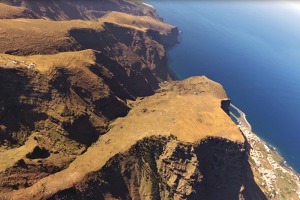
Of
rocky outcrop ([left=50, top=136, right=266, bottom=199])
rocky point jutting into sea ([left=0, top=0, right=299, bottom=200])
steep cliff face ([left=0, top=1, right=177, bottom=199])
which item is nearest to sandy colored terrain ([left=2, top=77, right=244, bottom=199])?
rocky point jutting into sea ([left=0, top=0, right=299, bottom=200])

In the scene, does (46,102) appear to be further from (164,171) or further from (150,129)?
(164,171)

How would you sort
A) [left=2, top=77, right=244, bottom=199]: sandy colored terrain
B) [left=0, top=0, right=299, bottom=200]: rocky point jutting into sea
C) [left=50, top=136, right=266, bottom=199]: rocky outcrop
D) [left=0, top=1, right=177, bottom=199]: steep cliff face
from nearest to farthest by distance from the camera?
[left=2, top=77, right=244, bottom=199]: sandy colored terrain, [left=0, top=1, right=177, bottom=199]: steep cliff face, [left=0, top=0, right=299, bottom=200]: rocky point jutting into sea, [left=50, top=136, right=266, bottom=199]: rocky outcrop

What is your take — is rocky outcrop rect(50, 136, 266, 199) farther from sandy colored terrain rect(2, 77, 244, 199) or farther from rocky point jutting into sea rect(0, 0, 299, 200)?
sandy colored terrain rect(2, 77, 244, 199)

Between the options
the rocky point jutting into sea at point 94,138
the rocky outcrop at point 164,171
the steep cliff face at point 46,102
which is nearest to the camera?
the steep cliff face at point 46,102

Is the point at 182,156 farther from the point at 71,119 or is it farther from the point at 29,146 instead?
the point at 29,146

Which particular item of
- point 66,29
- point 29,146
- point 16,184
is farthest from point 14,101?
point 66,29

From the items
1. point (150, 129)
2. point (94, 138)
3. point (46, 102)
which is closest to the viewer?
point (46, 102)

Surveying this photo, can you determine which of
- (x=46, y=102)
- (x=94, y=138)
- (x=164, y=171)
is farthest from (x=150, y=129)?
(x=46, y=102)

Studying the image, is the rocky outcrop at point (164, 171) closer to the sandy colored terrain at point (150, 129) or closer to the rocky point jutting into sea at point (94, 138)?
the rocky point jutting into sea at point (94, 138)

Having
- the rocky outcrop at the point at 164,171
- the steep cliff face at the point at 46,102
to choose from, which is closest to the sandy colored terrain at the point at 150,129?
the rocky outcrop at the point at 164,171

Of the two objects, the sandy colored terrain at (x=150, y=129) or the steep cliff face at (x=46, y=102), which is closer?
the sandy colored terrain at (x=150, y=129)

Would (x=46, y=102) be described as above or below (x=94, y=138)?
above

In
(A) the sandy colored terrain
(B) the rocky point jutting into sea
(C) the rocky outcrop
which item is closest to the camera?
(A) the sandy colored terrain
